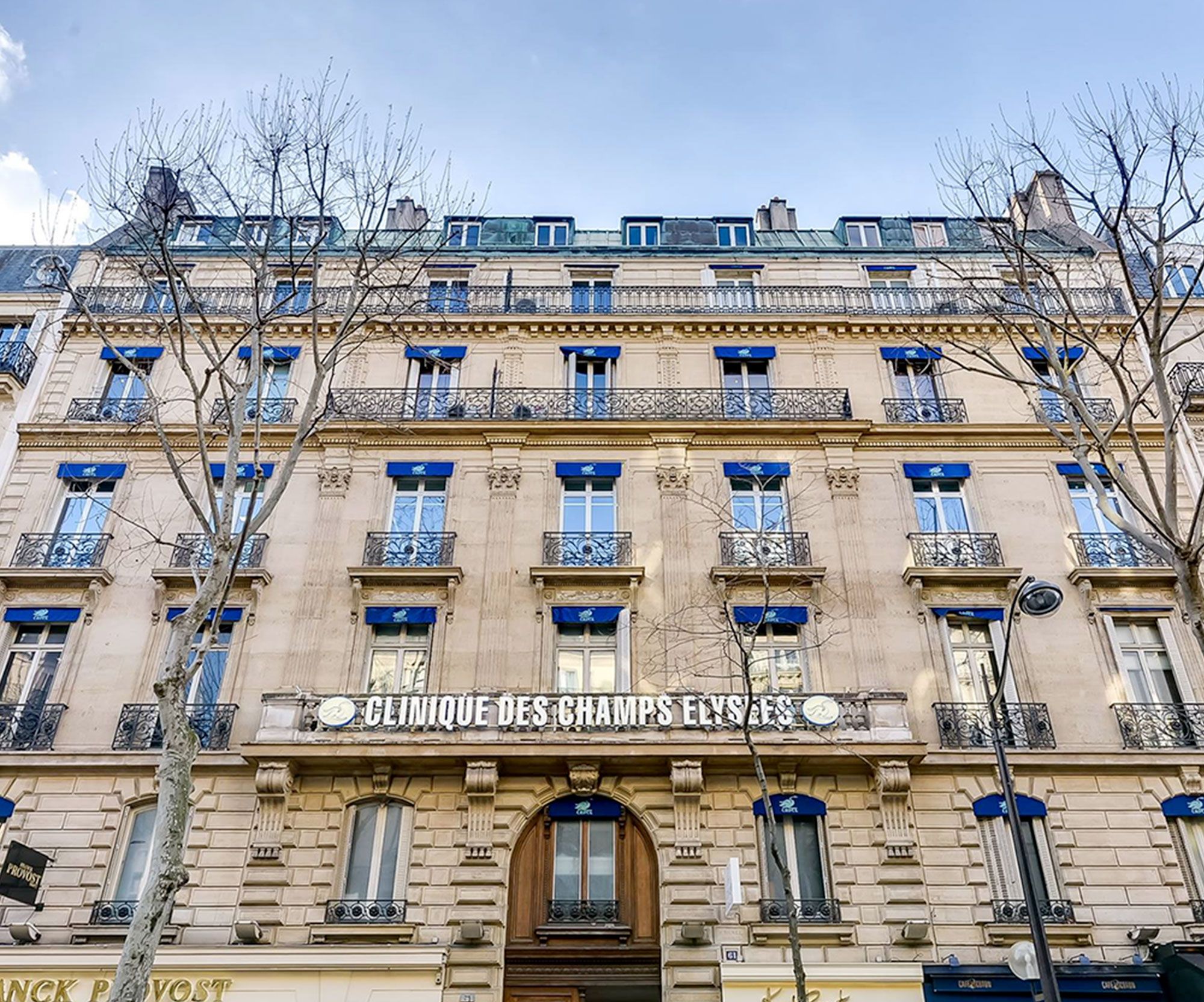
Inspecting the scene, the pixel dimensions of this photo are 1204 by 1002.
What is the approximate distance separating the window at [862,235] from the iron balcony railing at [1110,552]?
1010cm

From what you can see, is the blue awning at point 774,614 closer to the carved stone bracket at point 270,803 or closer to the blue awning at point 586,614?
the blue awning at point 586,614

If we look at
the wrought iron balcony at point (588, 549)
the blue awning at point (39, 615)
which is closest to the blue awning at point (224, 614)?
the blue awning at point (39, 615)

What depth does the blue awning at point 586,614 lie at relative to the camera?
1811 cm

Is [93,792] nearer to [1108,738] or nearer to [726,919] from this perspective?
[726,919]

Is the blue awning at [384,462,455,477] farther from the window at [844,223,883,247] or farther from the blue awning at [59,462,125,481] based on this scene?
the window at [844,223,883,247]

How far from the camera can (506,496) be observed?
1977 cm

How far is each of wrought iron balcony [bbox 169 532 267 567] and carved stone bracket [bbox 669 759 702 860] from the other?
942 cm

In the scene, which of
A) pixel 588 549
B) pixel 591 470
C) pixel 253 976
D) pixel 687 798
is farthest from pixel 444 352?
pixel 253 976

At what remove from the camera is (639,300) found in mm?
22953

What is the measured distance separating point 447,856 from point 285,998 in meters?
3.17

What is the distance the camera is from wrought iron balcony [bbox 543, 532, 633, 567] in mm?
18828

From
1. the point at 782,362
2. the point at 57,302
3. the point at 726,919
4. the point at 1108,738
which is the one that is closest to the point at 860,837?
the point at 726,919

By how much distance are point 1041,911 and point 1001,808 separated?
168 cm

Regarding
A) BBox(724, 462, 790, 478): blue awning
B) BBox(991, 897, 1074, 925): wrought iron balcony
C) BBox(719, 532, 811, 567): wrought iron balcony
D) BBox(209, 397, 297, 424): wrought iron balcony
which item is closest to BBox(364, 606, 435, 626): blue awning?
BBox(209, 397, 297, 424): wrought iron balcony
